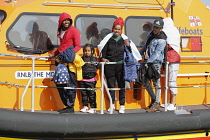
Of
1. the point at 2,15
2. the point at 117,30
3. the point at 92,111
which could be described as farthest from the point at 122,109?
the point at 2,15

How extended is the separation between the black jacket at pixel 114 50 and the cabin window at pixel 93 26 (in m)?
0.37

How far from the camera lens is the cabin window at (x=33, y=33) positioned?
6176 mm

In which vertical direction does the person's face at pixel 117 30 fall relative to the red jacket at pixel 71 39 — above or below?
above

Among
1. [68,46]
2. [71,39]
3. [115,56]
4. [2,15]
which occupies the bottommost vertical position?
[115,56]

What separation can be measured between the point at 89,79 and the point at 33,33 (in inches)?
44.7

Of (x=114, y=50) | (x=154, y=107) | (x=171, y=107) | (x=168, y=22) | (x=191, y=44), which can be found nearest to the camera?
(x=114, y=50)

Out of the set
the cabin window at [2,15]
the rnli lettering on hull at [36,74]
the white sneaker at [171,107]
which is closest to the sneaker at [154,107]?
the white sneaker at [171,107]

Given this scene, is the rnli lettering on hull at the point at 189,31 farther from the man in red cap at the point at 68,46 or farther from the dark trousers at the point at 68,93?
the dark trousers at the point at 68,93

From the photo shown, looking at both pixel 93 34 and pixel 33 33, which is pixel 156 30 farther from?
pixel 33 33

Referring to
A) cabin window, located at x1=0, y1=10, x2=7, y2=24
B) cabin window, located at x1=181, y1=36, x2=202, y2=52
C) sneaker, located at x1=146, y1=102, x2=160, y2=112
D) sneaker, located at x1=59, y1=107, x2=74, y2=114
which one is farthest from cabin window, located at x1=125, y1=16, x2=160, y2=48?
cabin window, located at x1=0, y1=10, x2=7, y2=24

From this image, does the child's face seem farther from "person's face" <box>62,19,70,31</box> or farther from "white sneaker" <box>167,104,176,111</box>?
"white sneaker" <box>167,104,176,111</box>

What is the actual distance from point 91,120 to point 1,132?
1.23 metres

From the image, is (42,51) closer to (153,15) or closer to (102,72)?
(102,72)

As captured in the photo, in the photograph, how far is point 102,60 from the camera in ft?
20.6
